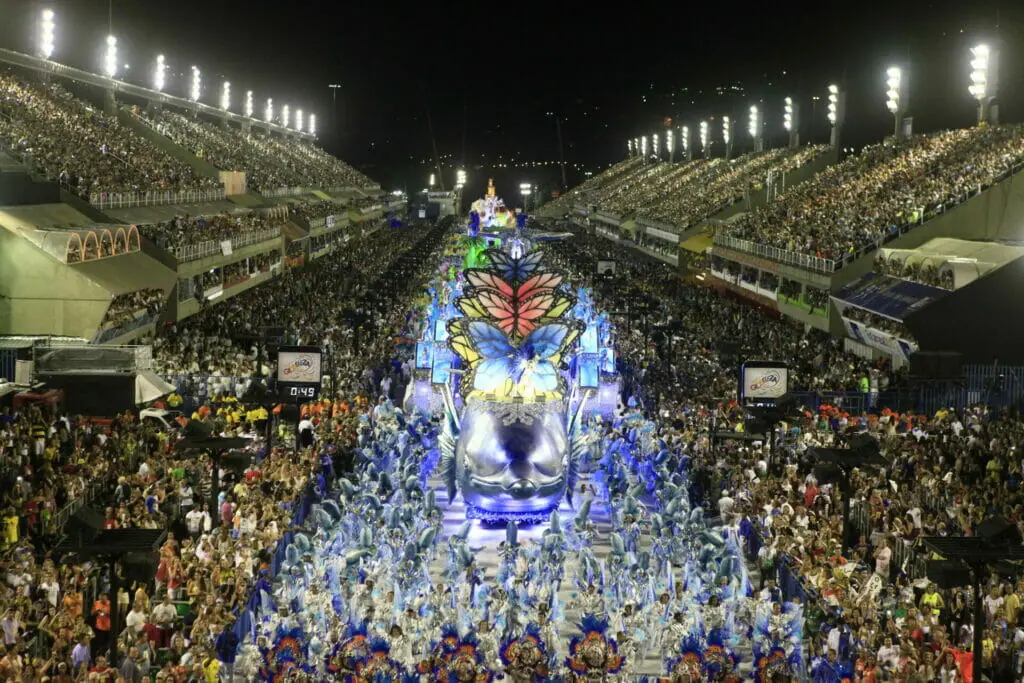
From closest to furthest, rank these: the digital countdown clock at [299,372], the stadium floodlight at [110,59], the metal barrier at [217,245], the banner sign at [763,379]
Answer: the banner sign at [763,379], the digital countdown clock at [299,372], the metal barrier at [217,245], the stadium floodlight at [110,59]

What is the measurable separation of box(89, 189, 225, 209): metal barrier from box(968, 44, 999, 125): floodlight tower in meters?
33.7

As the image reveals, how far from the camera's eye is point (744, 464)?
24891mm

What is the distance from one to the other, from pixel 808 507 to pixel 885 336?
60.3 feet

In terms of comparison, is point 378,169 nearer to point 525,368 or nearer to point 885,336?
point 885,336

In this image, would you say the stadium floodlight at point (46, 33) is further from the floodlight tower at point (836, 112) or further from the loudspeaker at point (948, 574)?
the loudspeaker at point (948, 574)

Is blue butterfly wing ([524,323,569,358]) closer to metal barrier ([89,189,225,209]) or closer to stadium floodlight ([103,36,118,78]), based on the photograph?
metal barrier ([89,189,225,209])

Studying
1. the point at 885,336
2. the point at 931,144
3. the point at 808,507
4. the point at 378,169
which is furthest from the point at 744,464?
the point at 378,169

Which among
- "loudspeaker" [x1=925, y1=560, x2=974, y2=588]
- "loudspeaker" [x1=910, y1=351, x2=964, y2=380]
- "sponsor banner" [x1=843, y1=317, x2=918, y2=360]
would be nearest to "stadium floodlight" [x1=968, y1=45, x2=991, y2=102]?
"sponsor banner" [x1=843, y1=317, x2=918, y2=360]

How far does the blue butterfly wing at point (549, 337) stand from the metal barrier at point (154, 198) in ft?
81.6

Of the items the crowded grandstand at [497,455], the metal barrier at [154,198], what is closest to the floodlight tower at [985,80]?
the crowded grandstand at [497,455]

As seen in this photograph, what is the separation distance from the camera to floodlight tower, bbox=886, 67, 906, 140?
228 ft

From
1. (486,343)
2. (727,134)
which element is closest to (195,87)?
A: (727,134)

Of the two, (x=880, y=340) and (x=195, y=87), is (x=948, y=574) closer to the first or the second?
(x=880, y=340)

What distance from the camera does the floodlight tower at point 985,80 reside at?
57.1 meters
